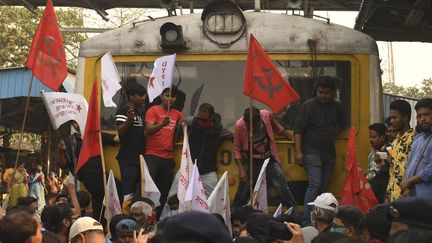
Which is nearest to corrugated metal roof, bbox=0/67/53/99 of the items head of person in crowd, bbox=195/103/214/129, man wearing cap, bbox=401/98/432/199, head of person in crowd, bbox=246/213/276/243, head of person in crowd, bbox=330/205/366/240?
head of person in crowd, bbox=195/103/214/129

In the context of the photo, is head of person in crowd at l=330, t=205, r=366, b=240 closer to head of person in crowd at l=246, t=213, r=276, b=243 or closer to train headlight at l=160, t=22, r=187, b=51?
head of person in crowd at l=246, t=213, r=276, b=243

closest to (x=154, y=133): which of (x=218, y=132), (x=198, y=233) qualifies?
(x=218, y=132)

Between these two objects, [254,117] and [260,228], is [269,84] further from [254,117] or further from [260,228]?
[260,228]

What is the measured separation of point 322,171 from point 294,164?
12.2 inches

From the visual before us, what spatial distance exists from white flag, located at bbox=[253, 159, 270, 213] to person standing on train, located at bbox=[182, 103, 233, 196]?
0.64m

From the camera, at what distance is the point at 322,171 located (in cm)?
942

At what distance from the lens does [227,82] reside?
9727 millimetres

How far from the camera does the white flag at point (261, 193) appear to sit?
28.9 ft

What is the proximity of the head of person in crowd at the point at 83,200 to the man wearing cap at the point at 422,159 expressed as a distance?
330 cm

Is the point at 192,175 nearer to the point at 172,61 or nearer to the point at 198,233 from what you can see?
the point at 172,61

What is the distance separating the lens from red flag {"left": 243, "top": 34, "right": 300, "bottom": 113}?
902 cm

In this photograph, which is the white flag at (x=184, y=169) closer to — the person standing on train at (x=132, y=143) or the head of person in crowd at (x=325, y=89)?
the person standing on train at (x=132, y=143)

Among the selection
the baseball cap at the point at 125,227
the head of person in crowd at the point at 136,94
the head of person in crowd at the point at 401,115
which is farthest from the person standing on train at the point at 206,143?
the baseball cap at the point at 125,227

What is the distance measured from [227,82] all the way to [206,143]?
72 centimetres
